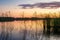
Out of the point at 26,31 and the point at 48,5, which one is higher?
the point at 48,5

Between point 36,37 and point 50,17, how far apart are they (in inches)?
17.0

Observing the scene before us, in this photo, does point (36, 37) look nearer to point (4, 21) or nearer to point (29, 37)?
point (29, 37)

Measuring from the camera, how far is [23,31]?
5.82 meters

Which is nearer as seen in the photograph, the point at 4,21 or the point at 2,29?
the point at 2,29

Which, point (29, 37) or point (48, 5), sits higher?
point (48, 5)

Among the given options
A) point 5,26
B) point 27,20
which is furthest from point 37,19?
point 5,26

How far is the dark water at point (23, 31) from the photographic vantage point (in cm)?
571

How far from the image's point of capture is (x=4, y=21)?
6.10 meters

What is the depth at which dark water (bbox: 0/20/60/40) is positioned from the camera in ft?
18.7

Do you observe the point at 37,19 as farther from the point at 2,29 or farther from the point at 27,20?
the point at 2,29

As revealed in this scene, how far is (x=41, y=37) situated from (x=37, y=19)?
0.33m

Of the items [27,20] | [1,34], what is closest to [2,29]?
[1,34]

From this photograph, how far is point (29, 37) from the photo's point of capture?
574 centimetres

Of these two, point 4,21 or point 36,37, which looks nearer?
point 36,37
